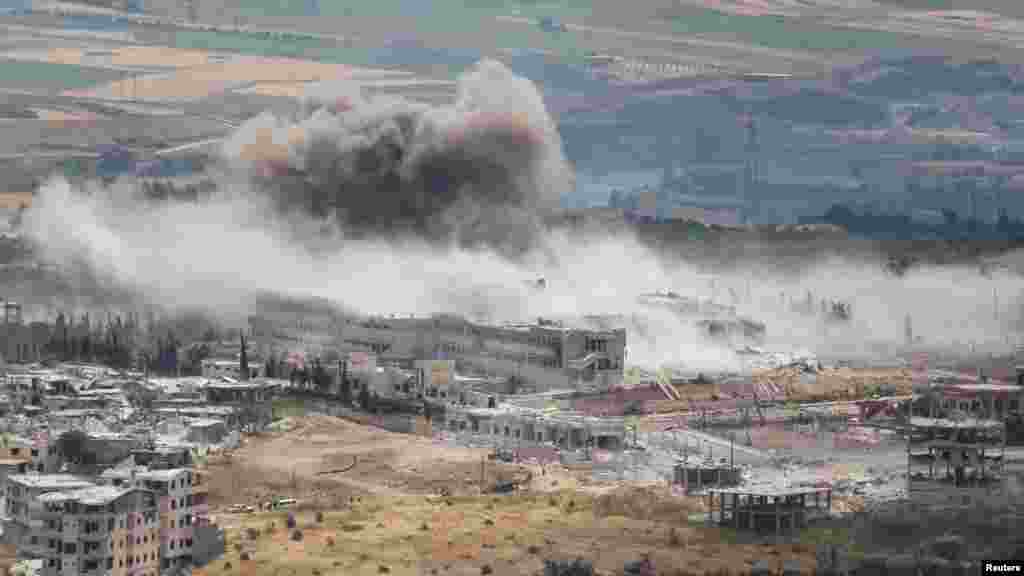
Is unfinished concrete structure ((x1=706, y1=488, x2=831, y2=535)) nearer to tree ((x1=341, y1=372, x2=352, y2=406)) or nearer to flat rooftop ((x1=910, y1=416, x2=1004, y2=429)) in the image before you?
flat rooftop ((x1=910, y1=416, x2=1004, y2=429))

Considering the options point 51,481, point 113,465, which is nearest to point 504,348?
point 113,465

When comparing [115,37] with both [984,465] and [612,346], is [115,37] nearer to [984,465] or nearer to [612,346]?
[612,346]

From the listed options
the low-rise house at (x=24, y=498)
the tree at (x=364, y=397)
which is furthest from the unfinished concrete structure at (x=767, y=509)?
the tree at (x=364, y=397)

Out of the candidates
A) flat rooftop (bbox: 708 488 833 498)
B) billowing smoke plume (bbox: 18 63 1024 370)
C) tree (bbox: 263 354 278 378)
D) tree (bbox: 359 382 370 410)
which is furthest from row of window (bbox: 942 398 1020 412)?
tree (bbox: 263 354 278 378)

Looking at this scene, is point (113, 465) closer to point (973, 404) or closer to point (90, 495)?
point (90, 495)

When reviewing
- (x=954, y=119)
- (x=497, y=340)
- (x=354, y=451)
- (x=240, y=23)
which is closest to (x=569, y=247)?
(x=497, y=340)

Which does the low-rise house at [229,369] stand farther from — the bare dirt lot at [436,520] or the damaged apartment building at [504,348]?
the bare dirt lot at [436,520]

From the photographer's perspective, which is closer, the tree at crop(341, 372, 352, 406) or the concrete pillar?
the concrete pillar
